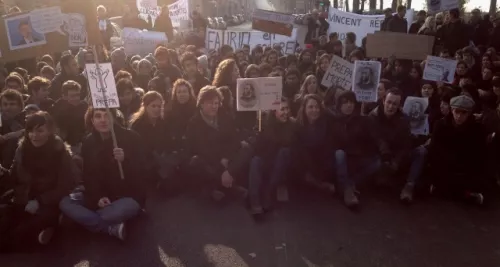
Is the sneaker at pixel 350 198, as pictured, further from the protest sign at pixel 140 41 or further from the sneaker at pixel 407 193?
the protest sign at pixel 140 41

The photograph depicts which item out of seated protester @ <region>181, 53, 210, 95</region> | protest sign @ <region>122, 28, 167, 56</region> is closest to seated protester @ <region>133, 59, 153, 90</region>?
seated protester @ <region>181, 53, 210, 95</region>

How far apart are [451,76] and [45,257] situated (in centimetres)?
696

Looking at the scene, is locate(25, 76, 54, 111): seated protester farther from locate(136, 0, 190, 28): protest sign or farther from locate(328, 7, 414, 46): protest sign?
locate(328, 7, 414, 46): protest sign

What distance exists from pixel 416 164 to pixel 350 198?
100cm

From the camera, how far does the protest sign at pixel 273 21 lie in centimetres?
1179

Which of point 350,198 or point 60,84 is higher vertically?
point 60,84

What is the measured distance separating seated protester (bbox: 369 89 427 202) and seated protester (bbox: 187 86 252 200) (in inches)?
67.4

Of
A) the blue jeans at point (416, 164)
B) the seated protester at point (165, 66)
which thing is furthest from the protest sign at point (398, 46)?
the blue jeans at point (416, 164)

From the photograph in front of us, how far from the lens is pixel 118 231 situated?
192 inches

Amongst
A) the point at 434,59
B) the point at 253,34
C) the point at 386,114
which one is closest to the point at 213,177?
the point at 386,114

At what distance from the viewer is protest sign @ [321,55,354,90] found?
793 centimetres

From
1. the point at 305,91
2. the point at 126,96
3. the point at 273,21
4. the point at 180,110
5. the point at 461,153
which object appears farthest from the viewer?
the point at 273,21

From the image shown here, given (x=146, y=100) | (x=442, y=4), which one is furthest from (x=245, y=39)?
(x=146, y=100)

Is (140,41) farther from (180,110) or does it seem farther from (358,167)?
(358,167)
